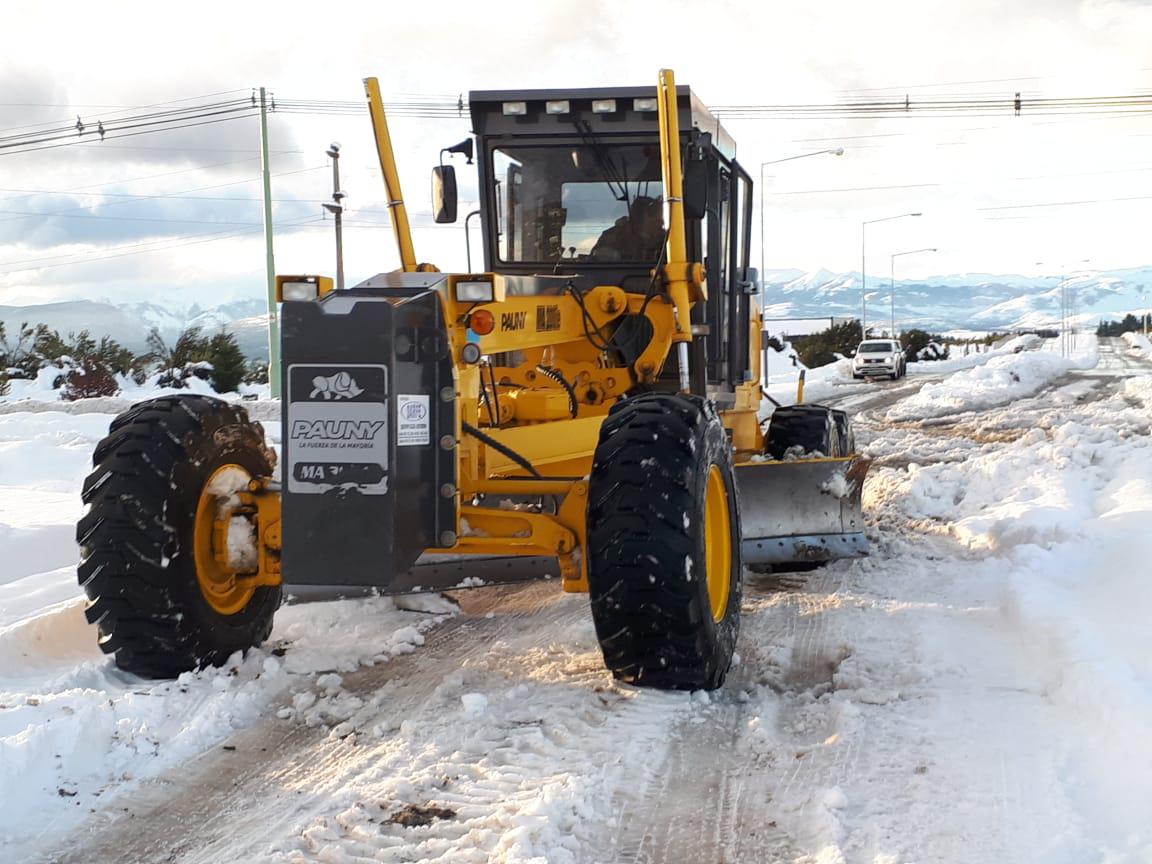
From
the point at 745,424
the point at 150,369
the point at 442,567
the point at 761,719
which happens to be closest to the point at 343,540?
the point at 442,567

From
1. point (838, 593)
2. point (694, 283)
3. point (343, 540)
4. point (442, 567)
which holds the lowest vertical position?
point (838, 593)

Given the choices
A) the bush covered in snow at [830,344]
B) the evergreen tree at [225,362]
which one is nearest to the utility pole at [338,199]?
the evergreen tree at [225,362]

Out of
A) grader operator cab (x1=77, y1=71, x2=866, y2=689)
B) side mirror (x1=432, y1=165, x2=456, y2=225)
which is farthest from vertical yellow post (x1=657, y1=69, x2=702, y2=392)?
side mirror (x1=432, y1=165, x2=456, y2=225)

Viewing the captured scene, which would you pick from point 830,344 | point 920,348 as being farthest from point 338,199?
point 920,348

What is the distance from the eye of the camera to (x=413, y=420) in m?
4.49

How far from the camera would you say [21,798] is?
12.2 ft

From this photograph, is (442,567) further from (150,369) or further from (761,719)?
(150,369)

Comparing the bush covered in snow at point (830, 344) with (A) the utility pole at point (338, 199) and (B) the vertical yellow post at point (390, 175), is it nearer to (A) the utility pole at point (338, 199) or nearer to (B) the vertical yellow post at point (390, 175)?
(A) the utility pole at point (338, 199)

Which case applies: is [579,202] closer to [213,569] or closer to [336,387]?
[336,387]

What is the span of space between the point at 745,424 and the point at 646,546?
4269 millimetres

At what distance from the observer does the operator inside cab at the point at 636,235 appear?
675 cm

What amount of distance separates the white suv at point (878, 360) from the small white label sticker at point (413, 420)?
36.7 m

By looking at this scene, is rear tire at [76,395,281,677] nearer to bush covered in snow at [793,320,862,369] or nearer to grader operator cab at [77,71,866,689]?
grader operator cab at [77,71,866,689]

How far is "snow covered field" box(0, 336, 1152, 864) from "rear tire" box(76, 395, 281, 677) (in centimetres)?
18
